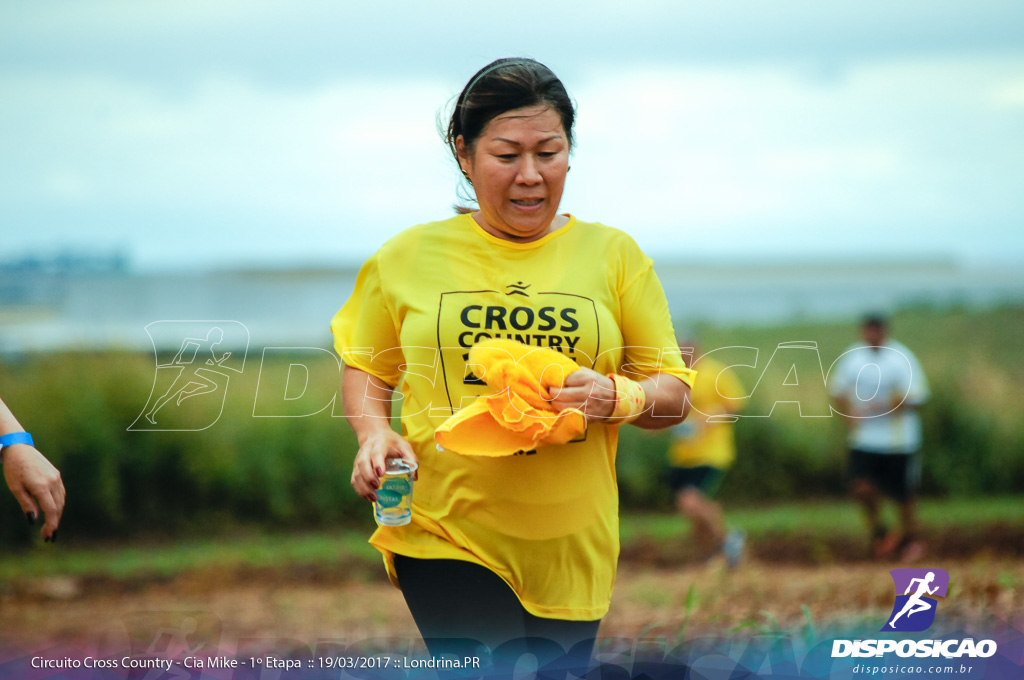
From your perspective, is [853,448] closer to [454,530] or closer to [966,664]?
[966,664]

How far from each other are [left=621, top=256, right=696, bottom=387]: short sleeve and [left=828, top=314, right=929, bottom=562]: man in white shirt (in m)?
5.13

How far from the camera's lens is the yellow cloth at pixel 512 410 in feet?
7.38

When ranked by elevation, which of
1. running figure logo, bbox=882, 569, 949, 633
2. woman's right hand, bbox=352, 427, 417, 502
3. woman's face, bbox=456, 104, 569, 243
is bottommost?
running figure logo, bbox=882, 569, 949, 633

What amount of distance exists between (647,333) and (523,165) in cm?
56

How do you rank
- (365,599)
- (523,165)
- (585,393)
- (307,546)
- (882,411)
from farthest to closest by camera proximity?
(307,546) < (365,599) < (882,411) < (523,165) < (585,393)

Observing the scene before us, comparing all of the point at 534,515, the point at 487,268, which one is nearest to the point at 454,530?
the point at 534,515

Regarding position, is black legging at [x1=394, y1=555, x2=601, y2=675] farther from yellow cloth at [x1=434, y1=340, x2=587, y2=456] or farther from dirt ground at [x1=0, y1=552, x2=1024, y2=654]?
dirt ground at [x1=0, y1=552, x2=1024, y2=654]

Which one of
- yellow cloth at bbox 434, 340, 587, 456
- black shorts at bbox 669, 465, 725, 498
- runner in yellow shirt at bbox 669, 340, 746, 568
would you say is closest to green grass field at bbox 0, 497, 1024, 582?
runner in yellow shirt at bbox 669, 340, 746, 568

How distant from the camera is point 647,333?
2443mm

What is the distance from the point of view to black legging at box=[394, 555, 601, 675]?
2.43m

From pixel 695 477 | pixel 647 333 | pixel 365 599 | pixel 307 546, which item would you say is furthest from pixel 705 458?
pixel 647 333

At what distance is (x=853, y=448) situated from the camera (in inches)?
291

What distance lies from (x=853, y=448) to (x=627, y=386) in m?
5.74

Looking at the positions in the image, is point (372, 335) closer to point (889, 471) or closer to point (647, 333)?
point (647, 333)
